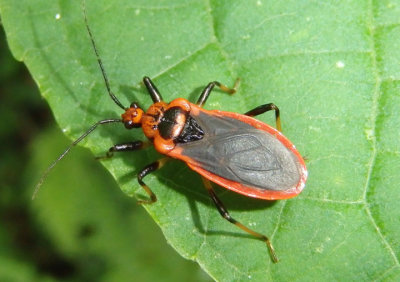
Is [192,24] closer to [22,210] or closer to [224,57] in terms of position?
[224,57]

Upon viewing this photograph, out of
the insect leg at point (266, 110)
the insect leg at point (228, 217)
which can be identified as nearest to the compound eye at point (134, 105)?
the insect leg at point (228, 217)

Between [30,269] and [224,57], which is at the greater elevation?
[224,57]

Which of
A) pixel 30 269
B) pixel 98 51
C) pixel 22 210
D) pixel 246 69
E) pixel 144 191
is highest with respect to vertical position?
pixel 98 51

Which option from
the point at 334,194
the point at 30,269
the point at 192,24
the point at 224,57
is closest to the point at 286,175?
the point at 334,194

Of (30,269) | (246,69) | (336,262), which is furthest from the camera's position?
(30,269)

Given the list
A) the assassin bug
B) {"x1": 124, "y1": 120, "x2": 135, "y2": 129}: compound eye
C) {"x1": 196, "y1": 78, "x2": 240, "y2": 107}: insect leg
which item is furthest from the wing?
{"x1": 124, "y1": 120, "x2": 135, "y2": 129}: compound eye

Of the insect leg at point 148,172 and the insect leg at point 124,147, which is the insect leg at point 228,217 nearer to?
the insect leg at point 148,172
